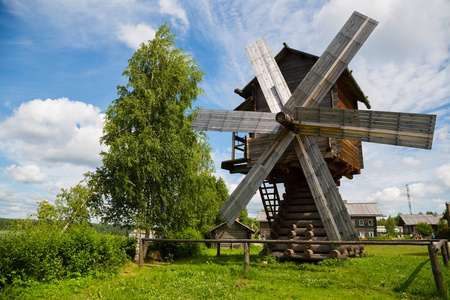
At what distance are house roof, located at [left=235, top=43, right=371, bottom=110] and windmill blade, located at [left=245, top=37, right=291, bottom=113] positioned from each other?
86 cm

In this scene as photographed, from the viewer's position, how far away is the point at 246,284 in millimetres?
8250

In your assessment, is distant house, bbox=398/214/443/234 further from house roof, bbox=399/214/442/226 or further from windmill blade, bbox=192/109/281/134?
windmill blade, bbox=192/109/281/134

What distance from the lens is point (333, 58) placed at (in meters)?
11.3

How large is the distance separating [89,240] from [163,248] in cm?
793

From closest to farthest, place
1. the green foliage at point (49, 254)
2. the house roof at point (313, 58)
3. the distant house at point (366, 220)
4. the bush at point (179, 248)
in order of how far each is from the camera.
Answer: the green foliage at point (49, 254), the house roof at point (313, 58), the bush at point (179, 248), the distant house at point (366, 220)

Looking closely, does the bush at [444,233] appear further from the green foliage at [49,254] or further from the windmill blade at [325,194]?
the green foliage at [49,254]

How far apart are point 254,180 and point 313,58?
636cm

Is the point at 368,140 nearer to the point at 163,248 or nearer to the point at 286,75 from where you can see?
the point at 286,75

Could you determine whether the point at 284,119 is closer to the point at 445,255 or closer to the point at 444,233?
the point at 445,255

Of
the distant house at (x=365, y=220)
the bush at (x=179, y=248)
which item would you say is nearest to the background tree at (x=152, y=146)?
the bush at (x=179, y=248)

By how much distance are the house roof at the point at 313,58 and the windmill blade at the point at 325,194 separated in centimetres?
423

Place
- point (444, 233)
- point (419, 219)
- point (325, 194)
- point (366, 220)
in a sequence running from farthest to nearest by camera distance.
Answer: point (419, 219), point (366, 220), point (444, 233), point (325, 194)

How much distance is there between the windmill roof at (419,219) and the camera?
5764 centimetres

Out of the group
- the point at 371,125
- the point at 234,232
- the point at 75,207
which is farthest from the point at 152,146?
the point at 234,232
